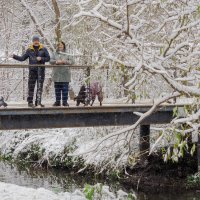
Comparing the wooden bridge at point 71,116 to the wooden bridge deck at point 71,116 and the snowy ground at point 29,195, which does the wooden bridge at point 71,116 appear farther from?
the snowy ground at point 29,195

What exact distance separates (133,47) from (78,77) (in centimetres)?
1714

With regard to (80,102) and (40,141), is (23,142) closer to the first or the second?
(40,141)

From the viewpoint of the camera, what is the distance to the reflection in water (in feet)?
59.0

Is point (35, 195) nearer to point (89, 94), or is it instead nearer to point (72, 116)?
point (72, 116)

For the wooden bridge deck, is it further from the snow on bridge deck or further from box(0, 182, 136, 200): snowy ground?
box(0, 182, 136, 200): snowy ground

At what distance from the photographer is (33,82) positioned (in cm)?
1638

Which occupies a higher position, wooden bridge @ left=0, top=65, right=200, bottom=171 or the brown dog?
the brown dog

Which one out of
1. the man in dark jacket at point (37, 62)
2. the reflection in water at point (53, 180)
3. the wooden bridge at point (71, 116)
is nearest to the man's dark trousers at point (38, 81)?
the man in dark jacket at point (37, 62)

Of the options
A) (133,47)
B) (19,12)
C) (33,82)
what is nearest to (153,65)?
(133,47)

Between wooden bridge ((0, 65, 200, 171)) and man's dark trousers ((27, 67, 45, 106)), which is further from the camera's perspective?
man's dark trousers ((27, 67, 45, 106))

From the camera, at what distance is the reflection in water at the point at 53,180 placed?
18.0 meters

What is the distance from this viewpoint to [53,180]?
20344 millimetres

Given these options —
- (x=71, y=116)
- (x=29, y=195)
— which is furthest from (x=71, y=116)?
(x=29, y=195)

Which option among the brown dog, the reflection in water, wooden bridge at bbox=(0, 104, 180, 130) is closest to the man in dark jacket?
wooden bridge at bbox=(0, 104, 180, 130)
